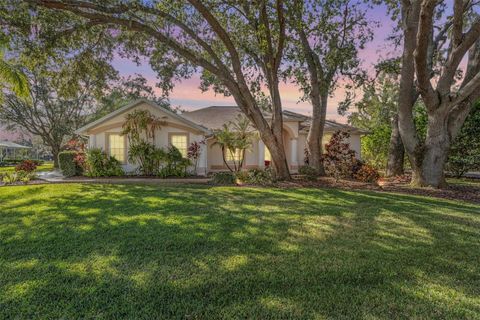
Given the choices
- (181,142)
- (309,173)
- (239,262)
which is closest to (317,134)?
(309,173)

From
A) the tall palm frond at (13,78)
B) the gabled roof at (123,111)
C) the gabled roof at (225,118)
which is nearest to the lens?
the tall palm frond at (13,78)

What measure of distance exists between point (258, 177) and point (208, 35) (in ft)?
25.3

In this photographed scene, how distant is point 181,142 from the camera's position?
1681 cm

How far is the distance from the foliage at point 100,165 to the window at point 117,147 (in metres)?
0.91

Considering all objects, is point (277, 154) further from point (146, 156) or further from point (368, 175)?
point (146, 156)

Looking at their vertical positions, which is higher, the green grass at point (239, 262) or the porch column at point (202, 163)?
the porch column at point (202, 163)

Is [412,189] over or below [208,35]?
below

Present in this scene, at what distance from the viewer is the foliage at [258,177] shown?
1267cm

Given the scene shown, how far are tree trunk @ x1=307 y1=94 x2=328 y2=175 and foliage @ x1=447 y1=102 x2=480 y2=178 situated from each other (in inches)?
284

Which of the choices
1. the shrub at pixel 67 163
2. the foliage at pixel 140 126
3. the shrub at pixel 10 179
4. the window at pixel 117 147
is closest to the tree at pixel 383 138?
the foliage at pixel 140 126

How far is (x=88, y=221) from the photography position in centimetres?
617

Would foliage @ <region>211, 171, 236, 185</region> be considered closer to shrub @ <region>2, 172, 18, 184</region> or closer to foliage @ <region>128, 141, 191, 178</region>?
foliage @ <region>128, 141, 191, 178</region>

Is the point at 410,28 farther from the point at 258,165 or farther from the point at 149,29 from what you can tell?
the point at 258,165

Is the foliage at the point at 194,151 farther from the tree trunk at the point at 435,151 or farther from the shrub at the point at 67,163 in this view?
the tree trunk at the point at 435,151
